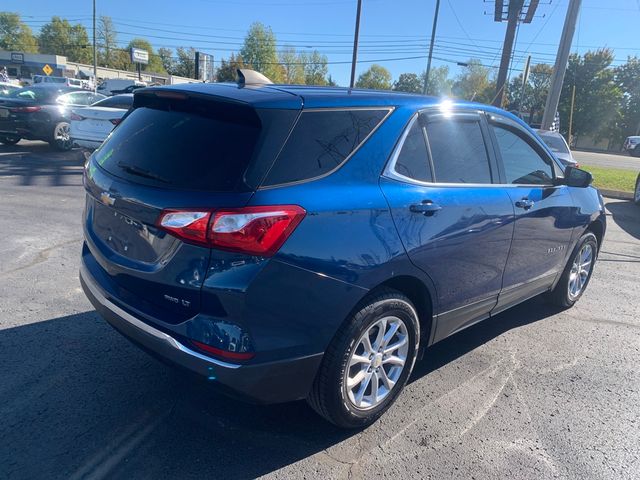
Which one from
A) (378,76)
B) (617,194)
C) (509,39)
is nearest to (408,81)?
(378,76)

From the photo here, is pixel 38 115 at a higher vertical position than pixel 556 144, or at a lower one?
lower

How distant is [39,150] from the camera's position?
13.4 meters

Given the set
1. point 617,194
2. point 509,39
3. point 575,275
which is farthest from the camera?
point 509,39

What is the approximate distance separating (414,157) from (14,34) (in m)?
141

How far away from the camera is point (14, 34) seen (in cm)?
11406

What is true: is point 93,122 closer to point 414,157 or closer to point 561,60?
point 414,157

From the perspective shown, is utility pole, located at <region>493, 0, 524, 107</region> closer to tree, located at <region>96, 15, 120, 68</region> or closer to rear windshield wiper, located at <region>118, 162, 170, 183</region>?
rear windshield wiper, located at <region>118, 162, 170, 183</region>

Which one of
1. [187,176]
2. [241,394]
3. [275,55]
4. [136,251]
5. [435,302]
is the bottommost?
[241,394]

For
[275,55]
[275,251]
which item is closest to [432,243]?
[275,251]

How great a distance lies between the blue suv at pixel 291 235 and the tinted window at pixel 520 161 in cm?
41

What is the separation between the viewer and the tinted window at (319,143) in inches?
90.1

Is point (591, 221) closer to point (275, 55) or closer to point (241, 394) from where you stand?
point (241, 394)

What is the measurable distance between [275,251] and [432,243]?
1102 mm

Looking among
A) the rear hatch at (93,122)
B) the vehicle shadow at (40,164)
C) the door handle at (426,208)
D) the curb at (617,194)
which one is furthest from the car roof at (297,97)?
the curb at (617,194)
